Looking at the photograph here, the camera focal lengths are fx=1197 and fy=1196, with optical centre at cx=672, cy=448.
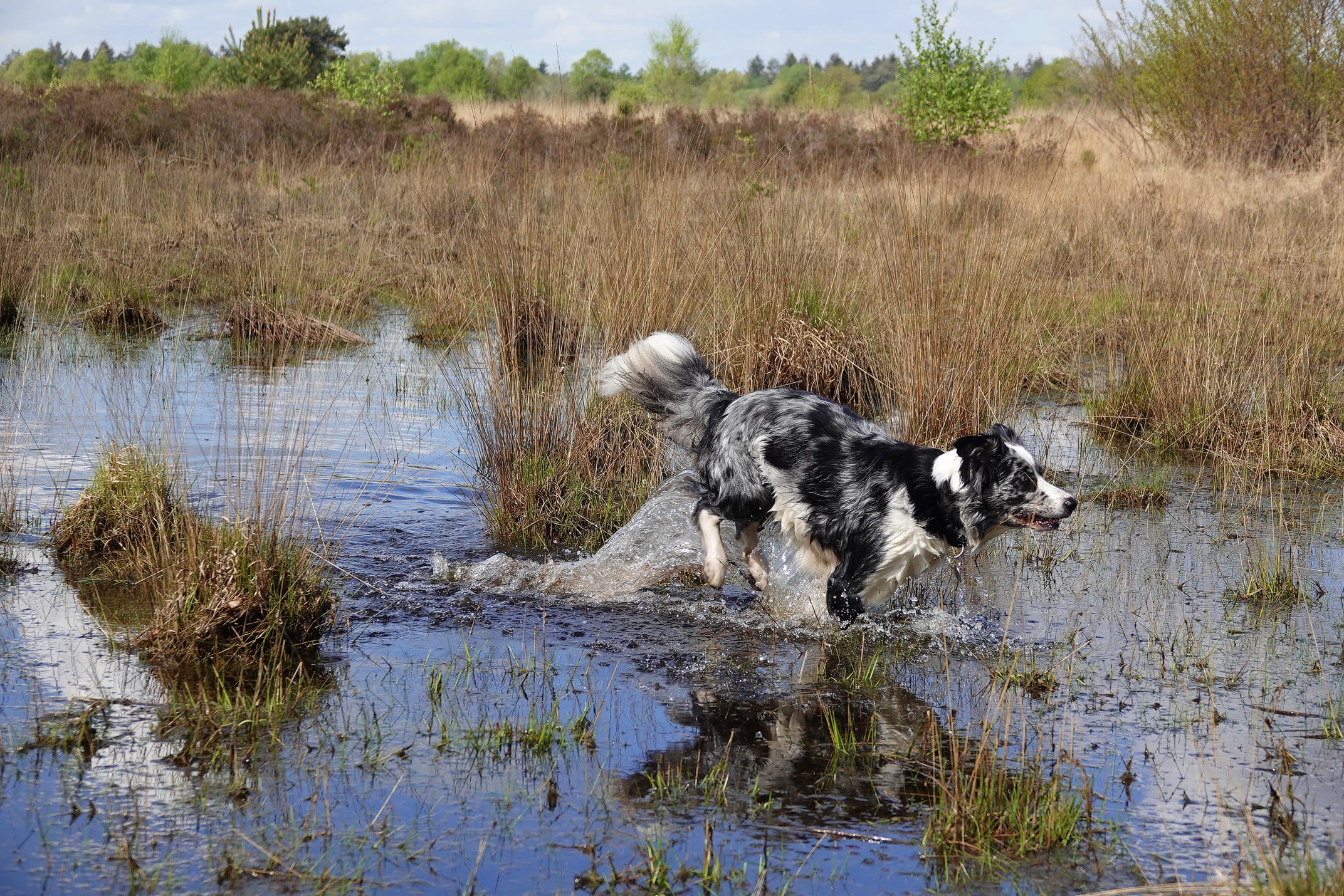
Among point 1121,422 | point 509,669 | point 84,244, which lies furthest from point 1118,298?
point 84,244

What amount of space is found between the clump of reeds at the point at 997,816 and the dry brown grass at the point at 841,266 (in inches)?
148

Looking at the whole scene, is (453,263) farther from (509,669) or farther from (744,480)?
(509,669)

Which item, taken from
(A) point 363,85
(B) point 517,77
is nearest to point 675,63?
(B) point 517,77

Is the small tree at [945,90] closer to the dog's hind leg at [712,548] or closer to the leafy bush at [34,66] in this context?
the dog's hind leg at [712,548]

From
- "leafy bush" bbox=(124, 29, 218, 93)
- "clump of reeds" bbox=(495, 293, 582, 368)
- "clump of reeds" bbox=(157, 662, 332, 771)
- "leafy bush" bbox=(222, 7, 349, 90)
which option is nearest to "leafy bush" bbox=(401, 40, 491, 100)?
"leafy bush" bbox=(124, 29, 218, 93)

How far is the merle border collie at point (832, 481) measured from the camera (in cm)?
492

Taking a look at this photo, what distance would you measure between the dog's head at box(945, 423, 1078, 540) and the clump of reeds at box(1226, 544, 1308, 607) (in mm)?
1303

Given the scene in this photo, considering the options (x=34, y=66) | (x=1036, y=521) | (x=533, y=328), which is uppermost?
(x=34, y=66)

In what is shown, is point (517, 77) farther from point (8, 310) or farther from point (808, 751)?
point (808, 751)

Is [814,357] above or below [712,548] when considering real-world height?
above

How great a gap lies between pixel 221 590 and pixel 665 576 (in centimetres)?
218

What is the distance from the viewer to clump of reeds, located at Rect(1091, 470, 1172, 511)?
7.10 meters

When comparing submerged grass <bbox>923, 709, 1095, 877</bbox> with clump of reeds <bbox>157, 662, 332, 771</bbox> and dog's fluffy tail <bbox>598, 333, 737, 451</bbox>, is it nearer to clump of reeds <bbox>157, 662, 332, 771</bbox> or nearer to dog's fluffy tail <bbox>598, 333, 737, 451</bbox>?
clump of reeds <bbox>157, 662, 332, 771</bbox>

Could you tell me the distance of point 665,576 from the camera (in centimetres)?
583
